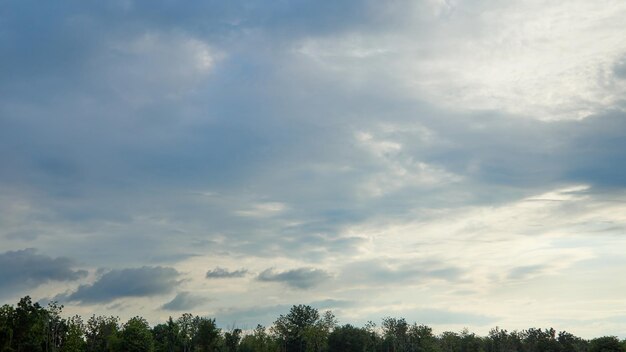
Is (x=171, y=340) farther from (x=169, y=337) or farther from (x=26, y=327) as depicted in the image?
(x=26, y=327)

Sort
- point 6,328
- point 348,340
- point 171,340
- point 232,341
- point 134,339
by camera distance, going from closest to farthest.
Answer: point 6,328, point 134,339, point 171,340, point 232,341, point 348,340

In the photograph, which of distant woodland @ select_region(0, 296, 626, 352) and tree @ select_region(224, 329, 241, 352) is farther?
tree @ select_region(224, 329, 241, 352)

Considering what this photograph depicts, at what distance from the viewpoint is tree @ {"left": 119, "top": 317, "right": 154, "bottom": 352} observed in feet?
418

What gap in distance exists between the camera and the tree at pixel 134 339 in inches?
5015

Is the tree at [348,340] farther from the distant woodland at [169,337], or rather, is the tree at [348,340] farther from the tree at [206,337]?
the tree at [206,337]

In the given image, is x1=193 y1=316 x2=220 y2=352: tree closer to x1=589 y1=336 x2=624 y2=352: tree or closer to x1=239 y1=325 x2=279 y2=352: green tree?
x1=239 y1=325 x2=279 y2=352: green tree

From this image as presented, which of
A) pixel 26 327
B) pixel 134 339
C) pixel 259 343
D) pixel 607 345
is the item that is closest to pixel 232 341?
pixel 259 343

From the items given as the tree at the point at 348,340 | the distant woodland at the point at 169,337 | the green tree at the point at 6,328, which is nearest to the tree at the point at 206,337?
the distant woodland at the point at 169,337

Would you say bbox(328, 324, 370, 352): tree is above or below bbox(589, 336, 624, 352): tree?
above

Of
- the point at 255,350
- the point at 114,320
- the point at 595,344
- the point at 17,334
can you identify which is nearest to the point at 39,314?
the point at 17,334

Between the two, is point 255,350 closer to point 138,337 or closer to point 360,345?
point 360,345

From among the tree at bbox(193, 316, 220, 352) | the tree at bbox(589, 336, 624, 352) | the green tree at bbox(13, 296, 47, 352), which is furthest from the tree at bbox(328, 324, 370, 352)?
the green tree at bbox(13, 296, 47, 352)

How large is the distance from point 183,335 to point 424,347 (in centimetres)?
8408

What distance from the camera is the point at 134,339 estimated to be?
12838cm
